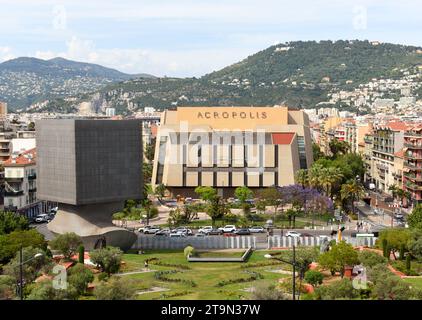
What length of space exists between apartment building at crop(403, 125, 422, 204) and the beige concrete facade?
17848 millimetres

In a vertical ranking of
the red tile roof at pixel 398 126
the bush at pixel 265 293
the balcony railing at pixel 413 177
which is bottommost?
the bush at pixel 265 293

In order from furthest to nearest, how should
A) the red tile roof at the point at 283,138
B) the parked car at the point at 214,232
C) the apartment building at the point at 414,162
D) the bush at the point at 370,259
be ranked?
the red tile roof at the point at 283,138 < the apartment building at the point at 414,162 < the parked car at the point at 214,232 < the bush at the point at 370,259

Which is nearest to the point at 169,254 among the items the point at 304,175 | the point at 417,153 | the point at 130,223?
the point at 130,223

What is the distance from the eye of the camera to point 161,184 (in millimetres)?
115875

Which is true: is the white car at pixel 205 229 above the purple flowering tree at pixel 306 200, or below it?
below

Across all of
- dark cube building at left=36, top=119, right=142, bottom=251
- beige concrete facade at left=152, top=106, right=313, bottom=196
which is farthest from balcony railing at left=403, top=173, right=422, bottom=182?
dark cube building at left=36, top=119, right=142, bottom=251

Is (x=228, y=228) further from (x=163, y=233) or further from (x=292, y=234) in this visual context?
(x=292, y=234)

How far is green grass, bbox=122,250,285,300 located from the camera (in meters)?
50.5

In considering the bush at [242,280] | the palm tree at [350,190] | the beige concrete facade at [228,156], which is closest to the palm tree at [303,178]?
the beige concrete facade at [228,156]

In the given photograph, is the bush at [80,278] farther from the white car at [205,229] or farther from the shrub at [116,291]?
the white car at [205,229]

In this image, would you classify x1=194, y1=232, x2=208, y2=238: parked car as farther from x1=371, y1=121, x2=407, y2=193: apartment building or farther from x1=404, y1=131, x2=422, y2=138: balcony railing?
x1=371, y1=121, x2=407, y2=193: apartment building

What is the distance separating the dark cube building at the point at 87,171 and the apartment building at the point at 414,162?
50.4 metres

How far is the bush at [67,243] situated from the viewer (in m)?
62.2

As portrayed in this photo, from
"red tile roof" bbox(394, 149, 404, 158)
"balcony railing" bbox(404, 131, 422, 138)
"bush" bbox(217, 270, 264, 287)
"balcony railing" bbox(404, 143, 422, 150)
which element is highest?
"balcony railing" bbox(404, 131, 422, 138)
